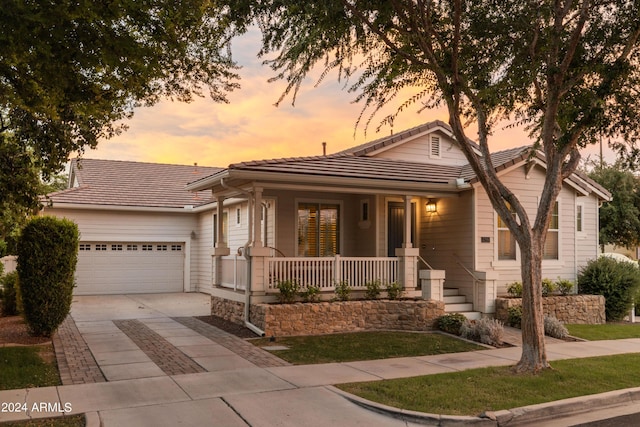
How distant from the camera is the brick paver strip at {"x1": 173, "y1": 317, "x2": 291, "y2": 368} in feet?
30.0

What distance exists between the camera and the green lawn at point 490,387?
6758mm

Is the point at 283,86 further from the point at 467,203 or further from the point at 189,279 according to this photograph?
the point at 189,279

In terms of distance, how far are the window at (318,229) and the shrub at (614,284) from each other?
7270 millimetres

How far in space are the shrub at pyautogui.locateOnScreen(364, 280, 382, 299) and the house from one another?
228 mm

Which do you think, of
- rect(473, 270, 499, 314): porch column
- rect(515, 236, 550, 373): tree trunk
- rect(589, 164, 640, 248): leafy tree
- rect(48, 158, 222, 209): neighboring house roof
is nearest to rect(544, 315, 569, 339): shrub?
rect(473, 270, 499, 314): porch column

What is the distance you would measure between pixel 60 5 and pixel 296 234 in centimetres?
962

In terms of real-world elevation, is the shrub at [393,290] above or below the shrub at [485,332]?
above

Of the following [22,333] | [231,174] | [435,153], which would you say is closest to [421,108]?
[231,174]

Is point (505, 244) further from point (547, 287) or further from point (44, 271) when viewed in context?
point (44, 271)

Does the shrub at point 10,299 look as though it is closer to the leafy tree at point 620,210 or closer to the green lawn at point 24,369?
the green lawn at point 24,369

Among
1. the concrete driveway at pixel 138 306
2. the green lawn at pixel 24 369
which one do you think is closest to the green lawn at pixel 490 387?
the green lawn at pixel 24 369

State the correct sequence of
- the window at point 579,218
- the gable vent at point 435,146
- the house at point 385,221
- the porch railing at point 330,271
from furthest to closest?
the gable vent at point 435,146
the window at point 579,218
the house at point 385,221
the porch railing at point 330,271

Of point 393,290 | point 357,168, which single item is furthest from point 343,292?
point 357,168

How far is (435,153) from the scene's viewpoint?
1717 centimetres
